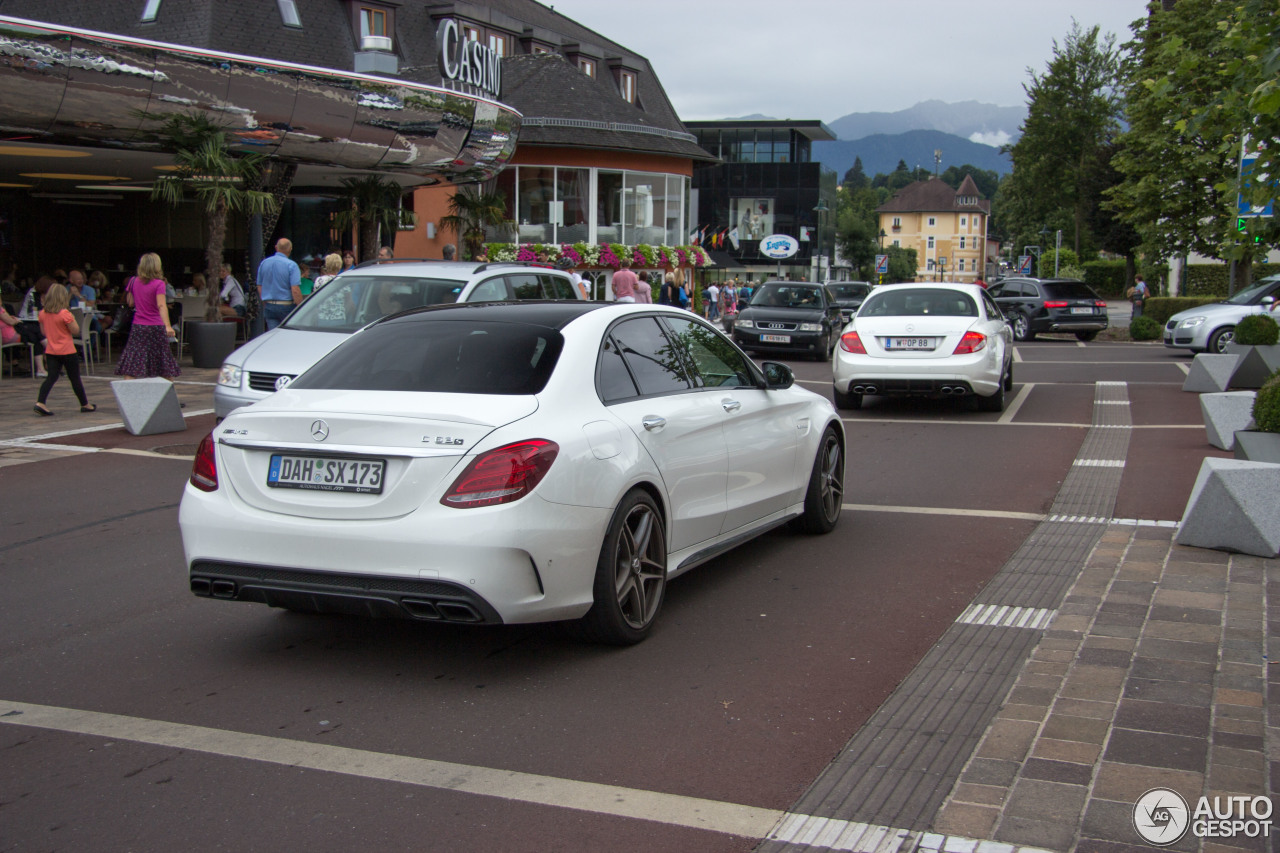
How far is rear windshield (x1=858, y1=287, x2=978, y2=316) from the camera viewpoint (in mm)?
13547

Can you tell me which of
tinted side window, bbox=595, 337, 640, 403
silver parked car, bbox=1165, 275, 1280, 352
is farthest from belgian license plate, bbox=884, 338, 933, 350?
silver parked car, bbox=1165, 275, 1280, 352

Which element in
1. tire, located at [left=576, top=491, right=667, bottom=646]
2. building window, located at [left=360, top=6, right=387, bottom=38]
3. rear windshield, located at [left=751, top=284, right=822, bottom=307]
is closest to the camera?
tire, located at [left=576, top=491, right=667, bottom=646]

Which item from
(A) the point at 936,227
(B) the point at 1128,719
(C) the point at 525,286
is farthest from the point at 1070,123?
(A) the point at 936,227

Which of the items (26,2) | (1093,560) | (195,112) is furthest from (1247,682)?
(26,2)

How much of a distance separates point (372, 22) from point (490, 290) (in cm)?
2284

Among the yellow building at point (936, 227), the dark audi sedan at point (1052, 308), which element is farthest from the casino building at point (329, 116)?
the yellow building at point (936, 227)

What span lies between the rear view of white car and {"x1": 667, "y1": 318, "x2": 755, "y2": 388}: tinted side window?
22.2ft

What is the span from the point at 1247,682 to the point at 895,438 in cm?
755

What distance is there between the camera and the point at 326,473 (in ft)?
14.7

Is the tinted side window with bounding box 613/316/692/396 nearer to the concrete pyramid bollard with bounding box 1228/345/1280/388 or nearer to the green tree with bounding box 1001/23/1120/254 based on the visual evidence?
the concrete pyramid bollard with bounding box 1228/345/1280/388

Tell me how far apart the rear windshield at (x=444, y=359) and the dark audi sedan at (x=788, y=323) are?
17.9m

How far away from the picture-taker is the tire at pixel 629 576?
15.5ft

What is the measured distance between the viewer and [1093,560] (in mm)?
6523

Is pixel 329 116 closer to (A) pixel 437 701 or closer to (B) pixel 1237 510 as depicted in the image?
(B) pixel 1237 510
